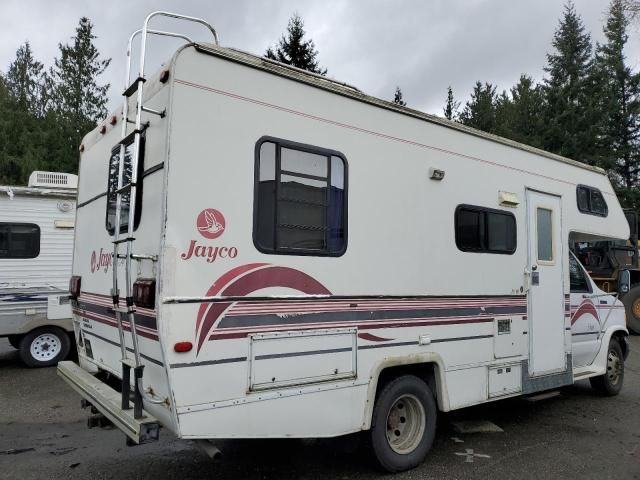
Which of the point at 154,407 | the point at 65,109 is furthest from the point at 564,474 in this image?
the point at 65,109

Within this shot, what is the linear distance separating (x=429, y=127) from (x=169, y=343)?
2.93 metres

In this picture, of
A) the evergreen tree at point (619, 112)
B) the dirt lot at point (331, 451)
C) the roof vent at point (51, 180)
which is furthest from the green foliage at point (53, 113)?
the evergreen tree at point (619, 112)

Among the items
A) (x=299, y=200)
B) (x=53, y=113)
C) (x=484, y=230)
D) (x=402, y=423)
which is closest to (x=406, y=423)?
(x=402, y=423)

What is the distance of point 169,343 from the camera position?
3.06m

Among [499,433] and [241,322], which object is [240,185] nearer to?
[241,322]

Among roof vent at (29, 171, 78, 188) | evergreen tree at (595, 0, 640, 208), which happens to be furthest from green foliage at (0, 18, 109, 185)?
evergreen tree at (595, 0, 640, 208)

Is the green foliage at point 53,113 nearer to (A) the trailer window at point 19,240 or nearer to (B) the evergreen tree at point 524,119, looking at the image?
(A) the trailer window at point 19,240

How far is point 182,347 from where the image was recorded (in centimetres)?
310

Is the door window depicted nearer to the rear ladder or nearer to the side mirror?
the side mirror

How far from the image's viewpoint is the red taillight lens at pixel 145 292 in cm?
315

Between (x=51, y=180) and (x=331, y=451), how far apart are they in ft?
22.3

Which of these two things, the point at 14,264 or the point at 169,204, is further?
the point at 14,264

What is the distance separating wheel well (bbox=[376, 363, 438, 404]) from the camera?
4.26 meters

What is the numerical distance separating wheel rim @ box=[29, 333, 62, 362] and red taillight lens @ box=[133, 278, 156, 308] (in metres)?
6.07
